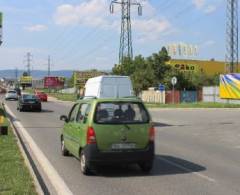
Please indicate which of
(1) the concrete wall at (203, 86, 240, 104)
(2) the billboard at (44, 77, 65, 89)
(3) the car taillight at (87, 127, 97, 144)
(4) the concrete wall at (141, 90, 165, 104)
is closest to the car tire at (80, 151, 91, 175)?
(3) the car taillight at (87, 127, 97, 144)

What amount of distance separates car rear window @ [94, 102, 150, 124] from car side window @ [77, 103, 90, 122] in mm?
415

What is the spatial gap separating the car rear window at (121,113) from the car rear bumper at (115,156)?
59 centimetres

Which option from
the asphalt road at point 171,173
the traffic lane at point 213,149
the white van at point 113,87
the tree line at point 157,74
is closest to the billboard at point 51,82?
the tree line at point 157,74

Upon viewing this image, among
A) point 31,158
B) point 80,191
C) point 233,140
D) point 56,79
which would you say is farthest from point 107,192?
point 56,79

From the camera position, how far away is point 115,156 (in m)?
11.2

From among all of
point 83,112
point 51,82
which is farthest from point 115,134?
point 51,82

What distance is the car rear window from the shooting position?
11.3m

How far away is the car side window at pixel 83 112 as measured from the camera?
11755 mm

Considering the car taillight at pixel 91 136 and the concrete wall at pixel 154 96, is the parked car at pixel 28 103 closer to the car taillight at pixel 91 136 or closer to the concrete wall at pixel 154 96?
the concrete wall at pixel 154 96

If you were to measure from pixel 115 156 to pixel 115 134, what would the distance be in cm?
44

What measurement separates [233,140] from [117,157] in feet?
31.3

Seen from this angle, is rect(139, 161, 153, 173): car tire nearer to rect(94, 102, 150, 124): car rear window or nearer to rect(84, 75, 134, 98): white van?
rect(94, 102, 150, 124): car rear window

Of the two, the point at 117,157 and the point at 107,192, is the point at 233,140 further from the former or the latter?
the point at 107,192

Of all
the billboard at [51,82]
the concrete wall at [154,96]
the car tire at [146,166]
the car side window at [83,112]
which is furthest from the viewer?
the billboard at [51,82]
